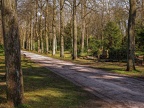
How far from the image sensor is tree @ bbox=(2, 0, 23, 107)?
770cm

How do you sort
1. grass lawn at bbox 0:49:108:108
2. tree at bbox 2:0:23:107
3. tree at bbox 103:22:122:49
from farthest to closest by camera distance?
tree at bbox 103:22:122:49
grass lawn at bbox 0:49:108:108
tree at bbox 2:0:23:107

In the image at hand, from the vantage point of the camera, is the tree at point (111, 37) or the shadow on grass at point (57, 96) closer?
the shadow on grass at point (57, 96)

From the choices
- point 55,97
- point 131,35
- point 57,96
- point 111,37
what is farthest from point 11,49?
point 111,37

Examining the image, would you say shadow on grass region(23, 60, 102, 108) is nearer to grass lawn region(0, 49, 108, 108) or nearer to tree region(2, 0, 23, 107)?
grass lawn region(0, 49, 108, 108)

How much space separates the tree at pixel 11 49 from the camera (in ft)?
25.2

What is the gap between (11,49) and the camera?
7.71 meters

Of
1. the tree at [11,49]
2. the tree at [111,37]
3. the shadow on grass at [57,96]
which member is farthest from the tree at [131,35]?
the tree at [111,37]

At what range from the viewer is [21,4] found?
164ft

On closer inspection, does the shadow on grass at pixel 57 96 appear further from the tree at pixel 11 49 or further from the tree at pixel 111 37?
the tree at pixel 111 37

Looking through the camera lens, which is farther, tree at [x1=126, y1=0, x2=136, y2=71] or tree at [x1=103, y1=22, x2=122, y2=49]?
tree at [x1=103, y1=22, x2=122, y2=49]

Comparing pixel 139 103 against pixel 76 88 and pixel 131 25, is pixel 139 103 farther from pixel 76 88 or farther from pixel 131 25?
pixel 131 25

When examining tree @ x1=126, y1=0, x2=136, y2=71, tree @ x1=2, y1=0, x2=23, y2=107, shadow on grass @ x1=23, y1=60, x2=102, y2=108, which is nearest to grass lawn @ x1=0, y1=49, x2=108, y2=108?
shadow on grass @ x1=23, y1=60, x2=102, y2=108

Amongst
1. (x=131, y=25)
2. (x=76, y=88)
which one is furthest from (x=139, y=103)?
(x=131, y=25)

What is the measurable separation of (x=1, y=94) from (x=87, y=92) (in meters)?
3.39
